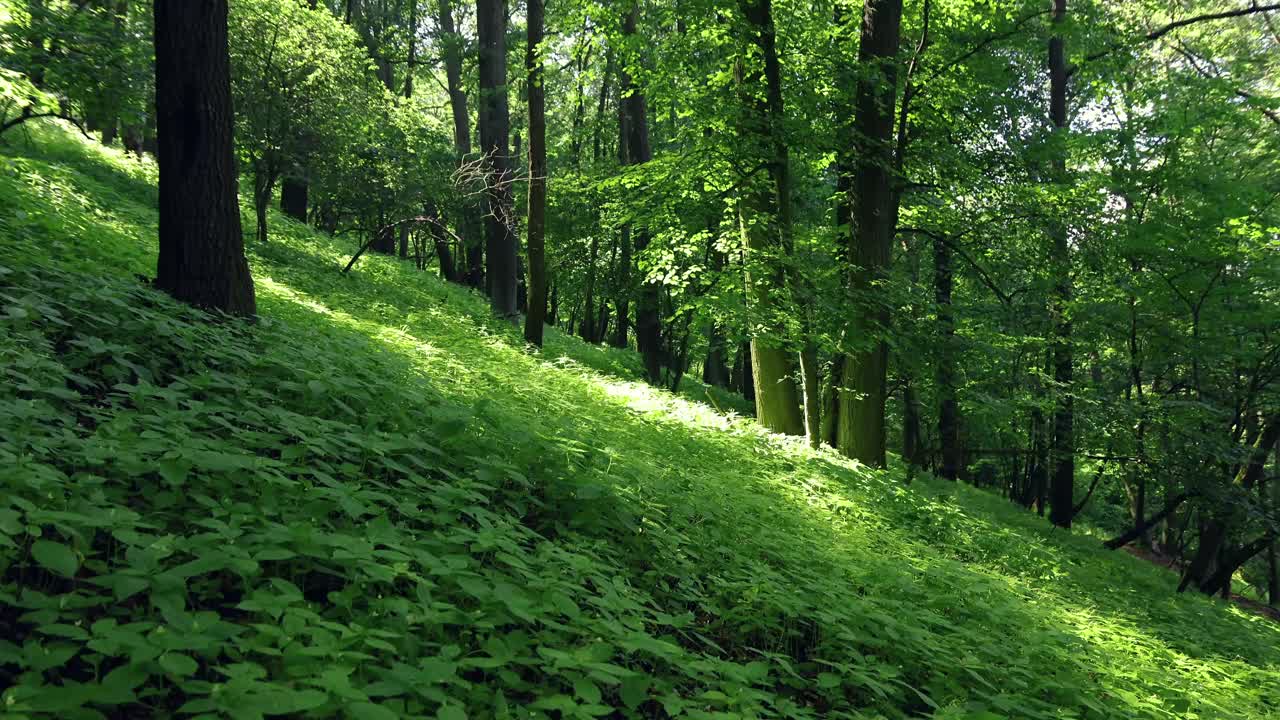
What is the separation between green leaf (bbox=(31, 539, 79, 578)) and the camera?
1812mm

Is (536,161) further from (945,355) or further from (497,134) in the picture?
(945,355)

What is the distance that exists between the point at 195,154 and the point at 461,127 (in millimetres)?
17939

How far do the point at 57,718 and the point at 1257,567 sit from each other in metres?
32.0

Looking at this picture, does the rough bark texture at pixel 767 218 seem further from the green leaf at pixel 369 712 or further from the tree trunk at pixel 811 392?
the green leaf at pixel 369 712

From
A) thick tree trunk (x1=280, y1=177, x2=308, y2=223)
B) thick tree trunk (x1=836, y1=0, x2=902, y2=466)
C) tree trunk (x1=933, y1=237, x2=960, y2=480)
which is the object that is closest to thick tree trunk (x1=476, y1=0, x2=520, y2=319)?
thick tree trunk (x1=280, y1=177, x2=308, y2=223)

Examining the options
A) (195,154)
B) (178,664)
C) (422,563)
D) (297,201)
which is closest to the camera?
(178,664)

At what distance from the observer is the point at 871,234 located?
9.66m

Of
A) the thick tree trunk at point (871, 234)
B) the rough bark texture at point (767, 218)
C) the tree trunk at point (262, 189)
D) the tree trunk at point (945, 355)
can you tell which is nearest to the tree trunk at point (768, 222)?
the rough bark texture at point (767, 218)

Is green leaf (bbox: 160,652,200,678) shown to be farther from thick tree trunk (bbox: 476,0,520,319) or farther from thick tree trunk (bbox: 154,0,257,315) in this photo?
thick tree trunk (bbox: 476,0,520,319)

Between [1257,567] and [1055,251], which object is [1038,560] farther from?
[1257,567]

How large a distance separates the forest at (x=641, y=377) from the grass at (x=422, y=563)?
27mm

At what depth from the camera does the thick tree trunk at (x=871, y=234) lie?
9273 mm

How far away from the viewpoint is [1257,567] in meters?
23.1

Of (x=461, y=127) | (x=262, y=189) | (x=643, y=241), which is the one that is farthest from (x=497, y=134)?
(x=461, y=127)
